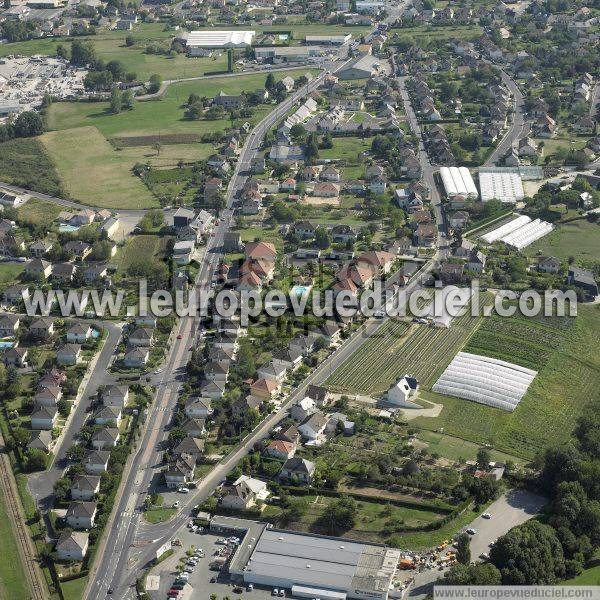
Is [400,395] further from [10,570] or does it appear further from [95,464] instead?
[10,570]

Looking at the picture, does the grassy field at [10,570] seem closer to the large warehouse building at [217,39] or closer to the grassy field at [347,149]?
the grassy field at [347,149]

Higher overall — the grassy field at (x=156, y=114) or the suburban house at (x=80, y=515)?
the grassy field at (x=156, y=114)

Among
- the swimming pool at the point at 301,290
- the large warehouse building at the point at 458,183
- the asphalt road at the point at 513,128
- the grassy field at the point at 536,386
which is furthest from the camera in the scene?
the asphalt road at the point at 513,128

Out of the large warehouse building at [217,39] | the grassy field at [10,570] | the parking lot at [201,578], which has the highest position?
the large warehouse building at [217,39]

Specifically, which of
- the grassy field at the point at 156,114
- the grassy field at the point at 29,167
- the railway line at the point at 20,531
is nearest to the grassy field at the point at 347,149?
the grassy field at the point at 156,114

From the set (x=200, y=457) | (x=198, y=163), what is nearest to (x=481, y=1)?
(x=198, y=163)
